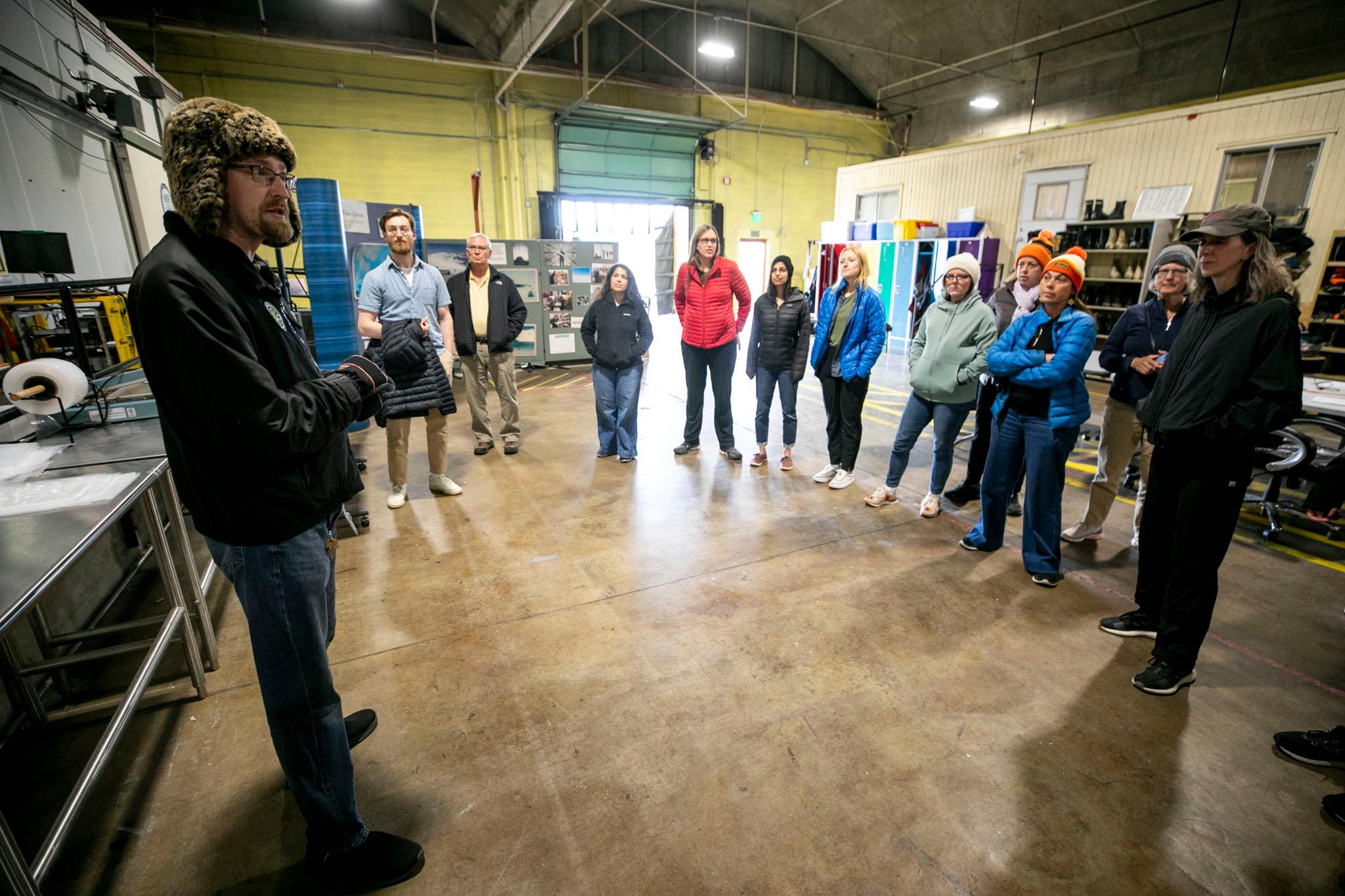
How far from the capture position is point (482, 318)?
5.09 m

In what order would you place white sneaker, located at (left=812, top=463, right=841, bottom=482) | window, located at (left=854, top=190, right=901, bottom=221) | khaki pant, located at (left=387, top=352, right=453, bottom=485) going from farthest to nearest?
window, located at (left=854, top=190, right=901, bottom=221)
white sneaker, located at (left=812, top=463, right=841, bottom=482)
khaki pant, located at (left=387, top=352, right=453, bottom=485)

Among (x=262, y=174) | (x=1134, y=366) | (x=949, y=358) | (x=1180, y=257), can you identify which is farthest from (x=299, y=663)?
(x=1180, y=257)

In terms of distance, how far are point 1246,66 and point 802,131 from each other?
8584mm

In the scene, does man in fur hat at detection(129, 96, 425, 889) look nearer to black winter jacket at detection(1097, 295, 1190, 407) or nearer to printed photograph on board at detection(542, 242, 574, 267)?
black winter jacket at detection(1097, 295, 1190, 407)

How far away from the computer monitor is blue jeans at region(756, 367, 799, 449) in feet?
17.1

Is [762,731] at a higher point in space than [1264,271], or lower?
lower

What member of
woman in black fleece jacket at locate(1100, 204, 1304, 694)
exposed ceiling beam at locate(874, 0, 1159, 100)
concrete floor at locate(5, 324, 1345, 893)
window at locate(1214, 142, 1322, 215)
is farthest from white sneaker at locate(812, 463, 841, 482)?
exposed ceiling beam at locate(874, 0, 1159, 100)

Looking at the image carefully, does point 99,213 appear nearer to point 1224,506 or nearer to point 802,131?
point 1224,506

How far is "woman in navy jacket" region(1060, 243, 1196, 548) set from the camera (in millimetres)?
3412

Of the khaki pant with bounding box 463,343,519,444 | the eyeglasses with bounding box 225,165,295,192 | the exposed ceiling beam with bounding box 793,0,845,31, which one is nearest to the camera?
the eyeglasses with bounding box 225,165,295,192

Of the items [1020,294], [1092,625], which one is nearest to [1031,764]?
[1092,625]

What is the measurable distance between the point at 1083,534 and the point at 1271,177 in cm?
808

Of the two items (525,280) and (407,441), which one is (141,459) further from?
(525,280)

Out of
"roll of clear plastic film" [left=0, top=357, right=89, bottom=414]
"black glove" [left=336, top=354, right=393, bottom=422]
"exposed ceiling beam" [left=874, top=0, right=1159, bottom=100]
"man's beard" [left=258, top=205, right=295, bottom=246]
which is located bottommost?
"roll of clear plastic film" [left=0, top=357, right=89, bottom=414]
